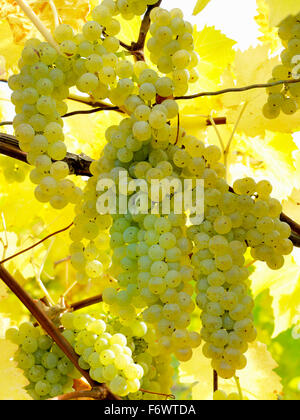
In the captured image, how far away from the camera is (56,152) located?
540 mm

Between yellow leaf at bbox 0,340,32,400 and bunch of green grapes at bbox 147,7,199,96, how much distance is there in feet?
1.47

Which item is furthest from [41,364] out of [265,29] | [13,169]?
[265,29]

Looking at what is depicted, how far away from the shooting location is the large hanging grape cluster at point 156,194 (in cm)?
50

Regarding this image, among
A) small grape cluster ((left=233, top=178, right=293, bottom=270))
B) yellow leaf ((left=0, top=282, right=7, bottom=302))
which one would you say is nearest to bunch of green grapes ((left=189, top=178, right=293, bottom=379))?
small grape cluster ((left=233, top=178, right=293, bottom=270))

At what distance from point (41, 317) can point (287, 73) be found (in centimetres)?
46

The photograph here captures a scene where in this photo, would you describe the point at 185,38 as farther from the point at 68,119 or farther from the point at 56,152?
the point at 68,119

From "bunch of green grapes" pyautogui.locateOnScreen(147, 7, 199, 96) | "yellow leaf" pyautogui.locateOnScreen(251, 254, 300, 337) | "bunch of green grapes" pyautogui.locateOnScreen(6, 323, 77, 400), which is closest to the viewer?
"bunch of green grapes" pyautogui.locateOnScreen(147, 7, 199, 96)

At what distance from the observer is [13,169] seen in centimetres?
86

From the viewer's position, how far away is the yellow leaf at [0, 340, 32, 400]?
71 cm

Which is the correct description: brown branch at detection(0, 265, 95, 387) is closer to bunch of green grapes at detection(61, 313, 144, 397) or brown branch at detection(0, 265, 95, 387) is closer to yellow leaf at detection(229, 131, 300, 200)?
bunch of green grapes at detection(61, 313, 144, 397)

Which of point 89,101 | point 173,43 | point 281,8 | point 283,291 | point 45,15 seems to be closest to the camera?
point 281,8

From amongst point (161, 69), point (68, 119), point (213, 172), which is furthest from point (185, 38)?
point (68, 119)

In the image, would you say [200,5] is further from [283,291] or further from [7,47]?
[283,291]

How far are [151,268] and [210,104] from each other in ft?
1.08
